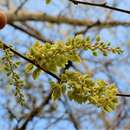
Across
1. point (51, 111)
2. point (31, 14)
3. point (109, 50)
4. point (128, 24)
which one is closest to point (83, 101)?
point (109, 50)

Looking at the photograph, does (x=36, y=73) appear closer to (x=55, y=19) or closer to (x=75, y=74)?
(x=75, y=74)

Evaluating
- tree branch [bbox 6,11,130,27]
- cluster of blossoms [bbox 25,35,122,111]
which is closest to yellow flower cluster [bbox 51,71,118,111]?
cluster of blossoms [bbox 25,35,122,111]

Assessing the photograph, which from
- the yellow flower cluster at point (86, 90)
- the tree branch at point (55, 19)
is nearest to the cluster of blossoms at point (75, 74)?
the yellow flower cluster at point (86, 90)

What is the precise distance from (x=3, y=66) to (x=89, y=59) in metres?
5.53

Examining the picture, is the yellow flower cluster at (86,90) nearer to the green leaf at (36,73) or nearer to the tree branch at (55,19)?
the green leaf at (36,73)

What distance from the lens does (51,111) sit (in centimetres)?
440

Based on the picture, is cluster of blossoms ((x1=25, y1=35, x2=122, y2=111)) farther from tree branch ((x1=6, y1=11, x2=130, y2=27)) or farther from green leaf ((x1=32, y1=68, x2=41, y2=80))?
tree branch ((x1=6, y1=11, x2=130, y2=27))

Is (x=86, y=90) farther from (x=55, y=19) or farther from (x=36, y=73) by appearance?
(x=55, y=19)

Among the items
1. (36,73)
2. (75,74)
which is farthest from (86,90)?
(36,73)

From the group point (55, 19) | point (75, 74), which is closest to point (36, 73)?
point (75, 74)

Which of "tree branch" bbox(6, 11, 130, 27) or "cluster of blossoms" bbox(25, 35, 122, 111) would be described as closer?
"cluster of blossoms" bbox(25, 35, 122, 111)

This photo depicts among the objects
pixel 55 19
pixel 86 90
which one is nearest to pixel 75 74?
pixel 86 90

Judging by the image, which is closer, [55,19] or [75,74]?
[75,74]

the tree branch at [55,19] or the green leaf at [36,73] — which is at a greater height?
the green leaf at [36,73]
